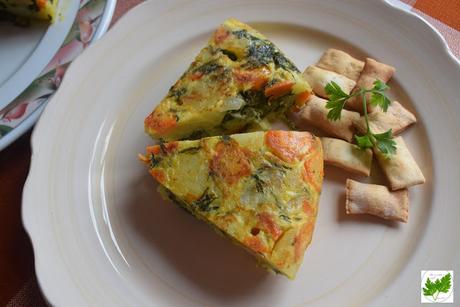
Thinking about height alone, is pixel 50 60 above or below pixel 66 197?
above

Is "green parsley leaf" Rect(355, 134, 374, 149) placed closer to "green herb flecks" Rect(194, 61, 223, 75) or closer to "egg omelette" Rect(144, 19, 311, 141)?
"egg omelette" Rect(144, 19, 311, 141)

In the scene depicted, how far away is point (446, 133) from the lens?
3.03 metres

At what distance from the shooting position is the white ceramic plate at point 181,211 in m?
2.72

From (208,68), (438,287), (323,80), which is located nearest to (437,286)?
(438,287)

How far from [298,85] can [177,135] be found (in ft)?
2.62

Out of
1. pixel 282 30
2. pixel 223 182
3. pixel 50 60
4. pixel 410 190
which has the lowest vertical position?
pixel 50 60

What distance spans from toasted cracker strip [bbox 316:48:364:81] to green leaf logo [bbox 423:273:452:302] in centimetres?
135

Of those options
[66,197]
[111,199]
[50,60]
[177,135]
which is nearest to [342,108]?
[177,135]

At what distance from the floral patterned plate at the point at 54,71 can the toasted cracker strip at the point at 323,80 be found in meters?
1.49

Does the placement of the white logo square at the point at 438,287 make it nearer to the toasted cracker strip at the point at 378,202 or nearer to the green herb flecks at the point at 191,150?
the toasted cracker strip at the point at 378,202

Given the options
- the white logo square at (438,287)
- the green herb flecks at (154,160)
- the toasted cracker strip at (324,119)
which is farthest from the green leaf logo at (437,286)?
the green herb flecks at (154,160)

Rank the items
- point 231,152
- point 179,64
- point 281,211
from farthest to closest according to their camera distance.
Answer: point 179,64, point 231,152, point 281,211

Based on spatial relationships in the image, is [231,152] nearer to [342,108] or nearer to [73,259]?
[342,108]

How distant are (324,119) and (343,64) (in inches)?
17.6
